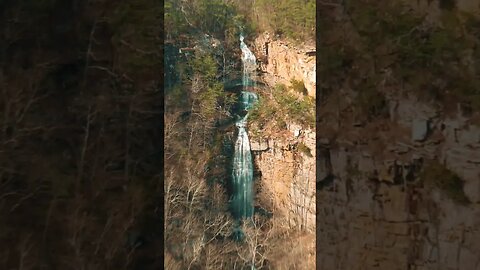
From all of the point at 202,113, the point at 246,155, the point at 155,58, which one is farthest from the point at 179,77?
the point at 155,58

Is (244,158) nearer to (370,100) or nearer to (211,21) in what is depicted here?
(211,21)

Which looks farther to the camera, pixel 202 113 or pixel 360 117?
pixel 202 113

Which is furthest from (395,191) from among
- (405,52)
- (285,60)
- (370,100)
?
(285,60)

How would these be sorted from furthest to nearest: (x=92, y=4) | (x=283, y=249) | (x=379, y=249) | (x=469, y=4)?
(x=283, y=249)
(x=92, y=4)
(x=379, y=249)
(x=469, y=4)

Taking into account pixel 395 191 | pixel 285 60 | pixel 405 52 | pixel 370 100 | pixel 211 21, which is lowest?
pixel 395 191

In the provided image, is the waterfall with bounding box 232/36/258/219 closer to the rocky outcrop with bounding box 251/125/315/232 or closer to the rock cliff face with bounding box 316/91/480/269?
the rocky outcrop with bounding box 251/125/315/232

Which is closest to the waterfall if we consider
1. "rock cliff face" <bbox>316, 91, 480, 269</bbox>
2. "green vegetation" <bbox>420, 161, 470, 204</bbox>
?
"rock cliff face" <bbox>316, 91, 480, 269</bbox>

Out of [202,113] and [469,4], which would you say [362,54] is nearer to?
[469,4]
